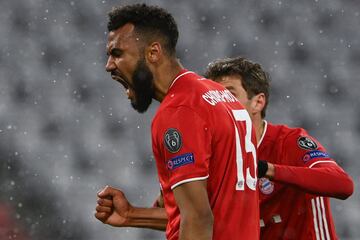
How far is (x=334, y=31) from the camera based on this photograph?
181 inches

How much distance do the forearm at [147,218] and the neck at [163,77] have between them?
15.8 inches

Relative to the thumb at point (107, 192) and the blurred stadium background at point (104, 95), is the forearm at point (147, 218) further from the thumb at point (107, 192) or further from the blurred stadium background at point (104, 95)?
the blurred stadium background at point (104, 95)

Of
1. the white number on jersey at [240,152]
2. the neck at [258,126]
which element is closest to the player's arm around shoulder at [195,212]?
the white number on jersey at [240,152]

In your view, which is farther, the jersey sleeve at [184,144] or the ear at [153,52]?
the ear at [153,52]

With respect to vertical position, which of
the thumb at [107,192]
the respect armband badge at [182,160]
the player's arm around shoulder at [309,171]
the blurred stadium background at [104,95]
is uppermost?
the blurred stadium background at [104,95]

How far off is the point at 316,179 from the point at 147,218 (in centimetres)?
43

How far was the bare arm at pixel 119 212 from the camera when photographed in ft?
5.19

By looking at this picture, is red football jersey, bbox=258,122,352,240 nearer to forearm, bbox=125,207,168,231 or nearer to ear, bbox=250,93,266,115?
ear, bbox=250,93,266,115

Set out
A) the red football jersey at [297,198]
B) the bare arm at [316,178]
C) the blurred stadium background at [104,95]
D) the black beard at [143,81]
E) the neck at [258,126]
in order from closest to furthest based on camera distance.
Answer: the black beard at [143,81] → the bare arm at [316,178] → the red football jersey at [297,198] → the neck at [258,126] → the blurred stadium background at [104,95]

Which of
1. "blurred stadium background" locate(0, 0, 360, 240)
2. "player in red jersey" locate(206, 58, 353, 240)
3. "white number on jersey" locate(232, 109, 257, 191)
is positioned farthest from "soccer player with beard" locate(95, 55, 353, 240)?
"blurred stadium background" locate(0, 0, 360, 240)

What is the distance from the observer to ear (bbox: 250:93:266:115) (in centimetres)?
195

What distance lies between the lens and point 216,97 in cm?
130

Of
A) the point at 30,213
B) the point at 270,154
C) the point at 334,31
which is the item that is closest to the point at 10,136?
the point at 30,213

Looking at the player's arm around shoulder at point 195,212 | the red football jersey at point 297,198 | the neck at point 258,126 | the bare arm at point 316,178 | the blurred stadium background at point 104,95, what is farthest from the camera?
the blurred stadium background at point 104,95
